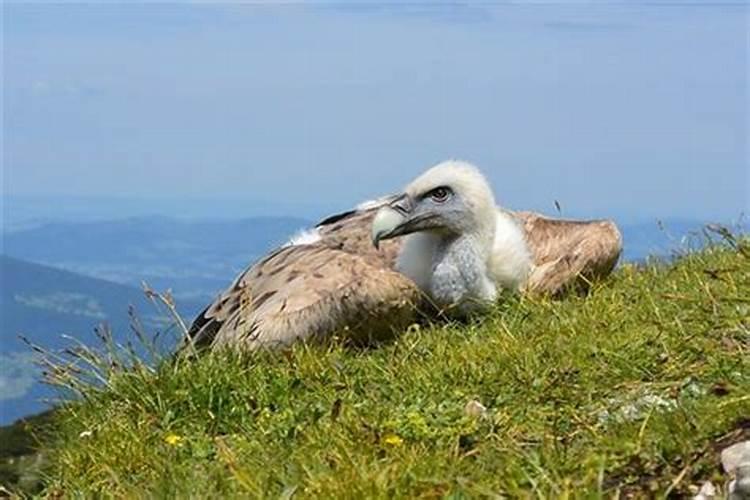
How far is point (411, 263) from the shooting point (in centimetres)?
1202

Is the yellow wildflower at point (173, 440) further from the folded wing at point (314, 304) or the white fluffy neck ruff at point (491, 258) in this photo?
the white fluffy neck ruff at point (491, 258)

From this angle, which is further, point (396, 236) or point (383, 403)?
point (396, 236)

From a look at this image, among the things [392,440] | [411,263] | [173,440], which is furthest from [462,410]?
[411,263]

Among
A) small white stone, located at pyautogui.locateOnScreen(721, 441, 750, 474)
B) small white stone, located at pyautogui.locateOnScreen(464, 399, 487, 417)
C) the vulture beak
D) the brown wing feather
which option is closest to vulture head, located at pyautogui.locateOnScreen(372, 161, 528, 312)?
the vulture beak

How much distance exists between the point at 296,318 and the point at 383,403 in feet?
8.21

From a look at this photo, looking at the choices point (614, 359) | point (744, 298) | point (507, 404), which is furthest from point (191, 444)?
point (744, 298)

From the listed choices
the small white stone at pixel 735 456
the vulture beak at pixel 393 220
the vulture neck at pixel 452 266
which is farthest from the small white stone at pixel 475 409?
the vulture beak at pixel 393 220

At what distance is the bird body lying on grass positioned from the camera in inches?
432

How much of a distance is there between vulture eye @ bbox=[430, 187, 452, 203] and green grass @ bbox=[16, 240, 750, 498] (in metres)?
1.07

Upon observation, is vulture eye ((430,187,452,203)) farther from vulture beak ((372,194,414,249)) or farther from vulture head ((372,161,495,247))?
vulture beak ((372,194,414,249))

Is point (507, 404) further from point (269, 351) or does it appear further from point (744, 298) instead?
point (269, 351)

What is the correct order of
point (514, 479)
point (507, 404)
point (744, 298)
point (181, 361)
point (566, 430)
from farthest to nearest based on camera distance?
point (181, 361) < point (744, 298) < point (507, 404) < point (566, 430) < point (514, 479)

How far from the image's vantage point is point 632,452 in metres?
5.73

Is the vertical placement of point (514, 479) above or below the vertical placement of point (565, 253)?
above
